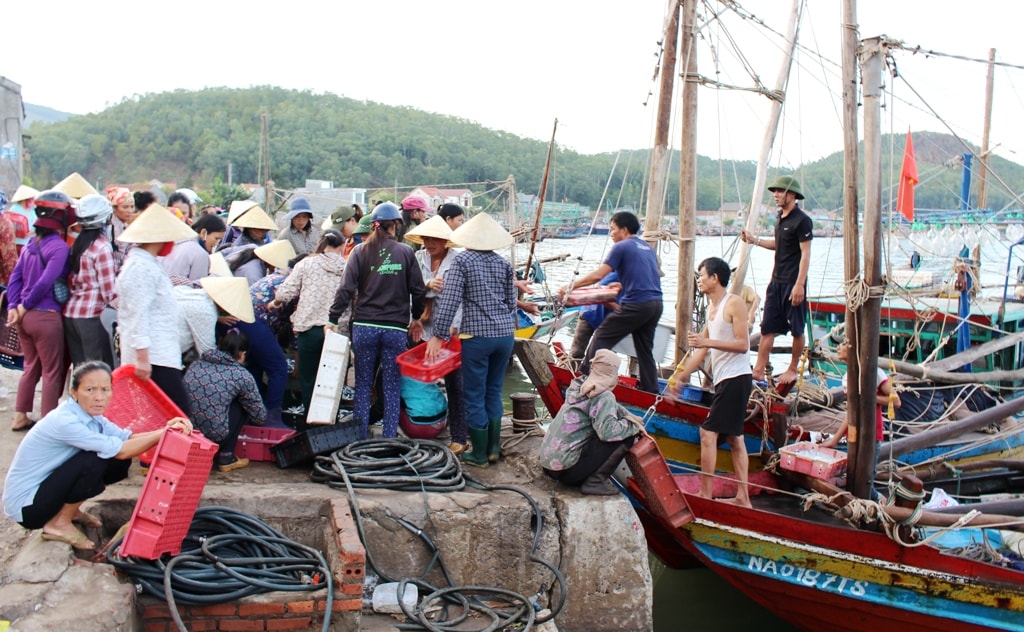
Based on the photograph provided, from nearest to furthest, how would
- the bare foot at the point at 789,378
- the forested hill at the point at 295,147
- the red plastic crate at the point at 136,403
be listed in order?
the red plastic crate at the point at 136,403 < the bare foot at the point at 789,378 < the forested hill at the point at 295,147

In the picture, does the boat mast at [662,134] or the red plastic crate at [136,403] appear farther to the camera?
the boat mast at [662,134]

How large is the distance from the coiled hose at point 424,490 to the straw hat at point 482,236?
1475 mm

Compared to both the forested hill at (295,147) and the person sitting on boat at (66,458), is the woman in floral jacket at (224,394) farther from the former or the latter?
the forested hill at (295,147)

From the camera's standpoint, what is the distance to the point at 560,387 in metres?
7.26

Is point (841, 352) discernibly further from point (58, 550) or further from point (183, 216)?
point (183, 216)

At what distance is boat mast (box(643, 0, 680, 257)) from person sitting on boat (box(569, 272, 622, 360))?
1608mm

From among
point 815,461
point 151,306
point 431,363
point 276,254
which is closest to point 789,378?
point 815,461

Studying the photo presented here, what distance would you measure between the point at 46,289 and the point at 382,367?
2.31 m

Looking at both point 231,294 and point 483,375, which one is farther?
point 483,375

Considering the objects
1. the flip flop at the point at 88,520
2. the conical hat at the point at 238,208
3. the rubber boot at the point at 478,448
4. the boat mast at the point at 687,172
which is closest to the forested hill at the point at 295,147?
the boat mast at the point at 687,172

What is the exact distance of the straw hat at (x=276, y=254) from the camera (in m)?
6.61

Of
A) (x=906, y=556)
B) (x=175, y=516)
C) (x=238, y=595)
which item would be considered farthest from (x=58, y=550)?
(x=906, y=556)

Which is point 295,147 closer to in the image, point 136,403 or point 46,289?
point 46,289

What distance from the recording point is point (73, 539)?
4.26m
